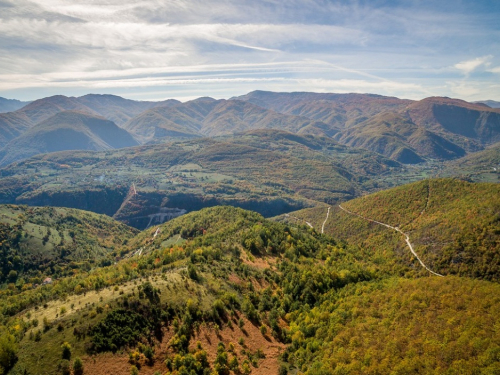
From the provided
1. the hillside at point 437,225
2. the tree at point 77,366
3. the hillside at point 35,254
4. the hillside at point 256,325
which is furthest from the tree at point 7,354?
the hillside at point 35,254

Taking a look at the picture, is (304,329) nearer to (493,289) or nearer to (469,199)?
(493,289)

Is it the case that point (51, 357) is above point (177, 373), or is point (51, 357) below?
above

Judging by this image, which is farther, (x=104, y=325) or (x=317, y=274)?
(x=317, y=274)

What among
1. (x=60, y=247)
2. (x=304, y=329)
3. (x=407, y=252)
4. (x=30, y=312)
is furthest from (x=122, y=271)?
(x=60, y=247)

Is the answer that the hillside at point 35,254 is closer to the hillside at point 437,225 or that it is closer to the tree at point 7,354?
the tree at point 7,354

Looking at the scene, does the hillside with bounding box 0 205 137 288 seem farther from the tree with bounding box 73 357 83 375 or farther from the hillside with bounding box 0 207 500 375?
the tree with bounding box 73 357 83 375

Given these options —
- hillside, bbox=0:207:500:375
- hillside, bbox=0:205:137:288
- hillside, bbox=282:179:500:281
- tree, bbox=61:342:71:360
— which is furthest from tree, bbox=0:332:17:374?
hillside, bbox=0:205:137:288
